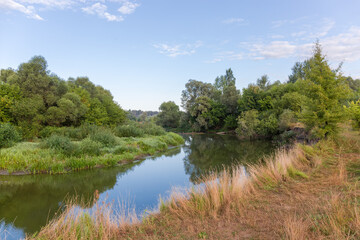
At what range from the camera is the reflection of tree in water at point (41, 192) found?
686cm

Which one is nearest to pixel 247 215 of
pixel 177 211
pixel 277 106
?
pixel 177 211

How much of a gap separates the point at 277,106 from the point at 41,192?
102 feet

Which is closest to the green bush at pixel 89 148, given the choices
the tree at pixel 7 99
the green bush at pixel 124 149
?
the green bush at pixel 124 149

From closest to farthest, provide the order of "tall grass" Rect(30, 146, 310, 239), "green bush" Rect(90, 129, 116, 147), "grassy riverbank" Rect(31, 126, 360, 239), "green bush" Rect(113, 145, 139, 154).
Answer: "grassy riverbank" Rect(31, 126, 360, 239)
"tall grass" Rect(30, 146, 310, 239)
"green bush" Rect(113, 145, 139, 154)
"green bush" Rect(90, 129, 116, 147)

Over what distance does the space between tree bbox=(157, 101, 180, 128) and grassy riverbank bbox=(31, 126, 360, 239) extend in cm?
5502

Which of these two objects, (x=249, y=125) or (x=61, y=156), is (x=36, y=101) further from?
(x=249, y=125)

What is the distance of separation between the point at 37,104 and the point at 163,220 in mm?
19229

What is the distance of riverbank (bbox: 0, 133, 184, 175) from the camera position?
11.4 m

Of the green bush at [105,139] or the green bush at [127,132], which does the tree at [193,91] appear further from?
the green bush at [105,139]

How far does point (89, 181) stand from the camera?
10797 mm

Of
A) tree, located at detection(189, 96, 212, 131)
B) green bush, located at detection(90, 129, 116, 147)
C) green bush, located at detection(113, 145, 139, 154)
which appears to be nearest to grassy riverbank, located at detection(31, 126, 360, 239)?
green bush, located at detection(113, 145, 139, 154)

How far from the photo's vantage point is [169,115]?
205 feet

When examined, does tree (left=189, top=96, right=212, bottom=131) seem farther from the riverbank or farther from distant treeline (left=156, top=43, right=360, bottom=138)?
the riverbank

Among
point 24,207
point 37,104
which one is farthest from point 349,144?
point 37,104
